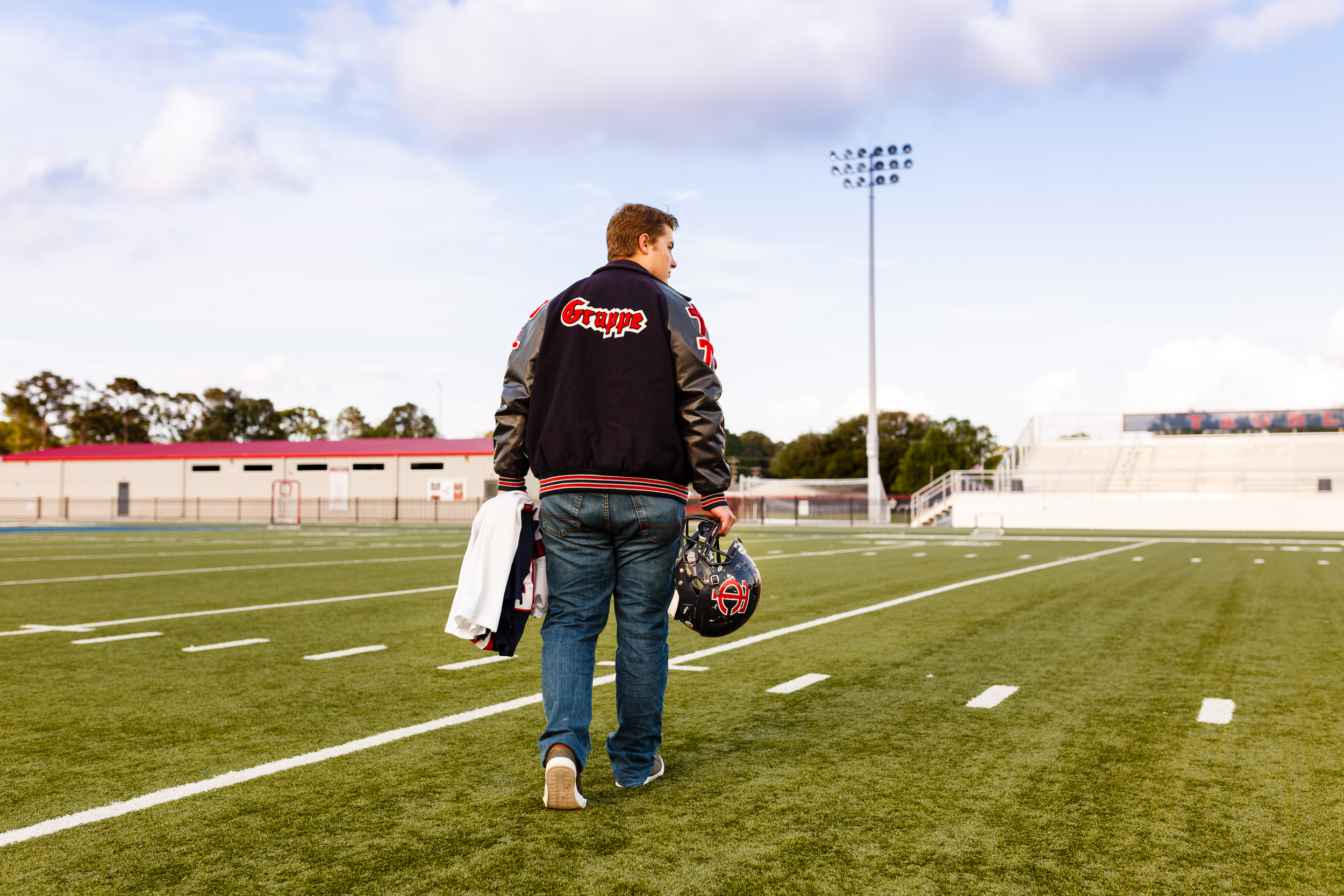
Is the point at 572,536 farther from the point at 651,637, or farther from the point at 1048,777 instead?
the point at 1048,777

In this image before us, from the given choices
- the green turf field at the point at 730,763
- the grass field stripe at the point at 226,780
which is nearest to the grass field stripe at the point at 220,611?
the green turf field at the point at 730,763

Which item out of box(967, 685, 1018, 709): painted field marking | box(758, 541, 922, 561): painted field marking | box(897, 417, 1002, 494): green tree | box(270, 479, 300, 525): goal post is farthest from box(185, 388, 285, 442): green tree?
box(967, 685, 1018, 709): painted field marking

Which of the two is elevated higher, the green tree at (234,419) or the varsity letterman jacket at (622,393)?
the green tree at (234,419)

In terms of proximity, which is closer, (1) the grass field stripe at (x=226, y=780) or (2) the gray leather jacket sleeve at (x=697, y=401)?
(1) the grass field stripe at (x=226, y=780)

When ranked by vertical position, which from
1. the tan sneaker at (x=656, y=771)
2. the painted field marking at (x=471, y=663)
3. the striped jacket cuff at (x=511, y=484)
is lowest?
the painted field marking at (x=471, y=663)

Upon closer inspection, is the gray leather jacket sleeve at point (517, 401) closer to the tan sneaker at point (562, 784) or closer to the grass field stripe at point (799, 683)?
the tan sneaker at point (562, 784)

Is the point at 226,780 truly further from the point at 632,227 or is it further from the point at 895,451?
the point at 895,451

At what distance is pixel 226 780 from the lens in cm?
314

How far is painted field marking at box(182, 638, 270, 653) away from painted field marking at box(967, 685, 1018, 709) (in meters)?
4.34

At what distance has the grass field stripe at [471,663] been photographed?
541 centimetres

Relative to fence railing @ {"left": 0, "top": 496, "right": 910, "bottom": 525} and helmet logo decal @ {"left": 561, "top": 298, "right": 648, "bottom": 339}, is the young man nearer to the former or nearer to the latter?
helmet logo decal @ {"left": 561, "top": 298, "right": 648, "bottom": 339}

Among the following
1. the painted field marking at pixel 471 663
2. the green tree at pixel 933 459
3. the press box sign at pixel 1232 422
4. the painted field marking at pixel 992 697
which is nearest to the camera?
the painted field marking at pixel 992 697

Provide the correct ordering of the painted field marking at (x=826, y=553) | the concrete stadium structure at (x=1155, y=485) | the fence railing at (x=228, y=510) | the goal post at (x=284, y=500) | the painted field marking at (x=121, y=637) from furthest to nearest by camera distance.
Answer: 1. the goal post at (x=284, y=500)
2. the fence railing at (x=228, y=510)
3. the concrete stadium structure at (x=1155, y=485)
4. the painted field marking at (x=826, y=553)
5. the painted field marking at (x=121, y=637)

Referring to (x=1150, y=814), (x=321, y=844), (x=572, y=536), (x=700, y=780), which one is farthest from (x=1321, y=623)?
(x=321, y=844)
